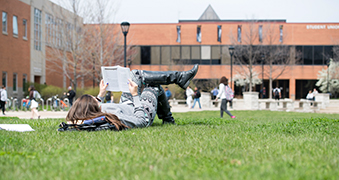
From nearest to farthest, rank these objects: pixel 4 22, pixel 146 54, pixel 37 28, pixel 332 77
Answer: pixel 4 22
pixel 37 28
pixel 332 77
pixel 146 54

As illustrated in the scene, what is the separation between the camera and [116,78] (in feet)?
19.6

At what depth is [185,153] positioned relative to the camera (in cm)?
350

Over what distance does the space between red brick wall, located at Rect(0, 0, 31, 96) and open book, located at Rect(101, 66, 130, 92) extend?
24.0 metres

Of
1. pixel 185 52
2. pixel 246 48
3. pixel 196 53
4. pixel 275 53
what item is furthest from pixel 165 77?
pixel 196 53

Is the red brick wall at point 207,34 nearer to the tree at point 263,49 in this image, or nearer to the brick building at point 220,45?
the brick building at point 220,45

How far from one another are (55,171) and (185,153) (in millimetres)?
1387

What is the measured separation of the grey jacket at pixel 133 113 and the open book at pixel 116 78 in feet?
1.48

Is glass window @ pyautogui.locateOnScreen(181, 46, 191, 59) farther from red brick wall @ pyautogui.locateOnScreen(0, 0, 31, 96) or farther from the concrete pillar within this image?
red brick wall @ pyautogui.locateOnScreen(0, 0, 31, 96)

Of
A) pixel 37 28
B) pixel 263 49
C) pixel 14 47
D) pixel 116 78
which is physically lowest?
pixel 116 78

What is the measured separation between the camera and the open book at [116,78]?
5.89 metres

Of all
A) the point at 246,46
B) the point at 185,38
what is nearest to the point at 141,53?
the point at 185,38

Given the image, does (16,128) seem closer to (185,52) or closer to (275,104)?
(275,104)

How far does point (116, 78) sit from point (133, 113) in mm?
806

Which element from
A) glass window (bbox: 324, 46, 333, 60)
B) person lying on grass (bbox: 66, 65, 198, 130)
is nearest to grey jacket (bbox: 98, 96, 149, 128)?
person lying on grass (bbox: 66, 65, 198, 130)
